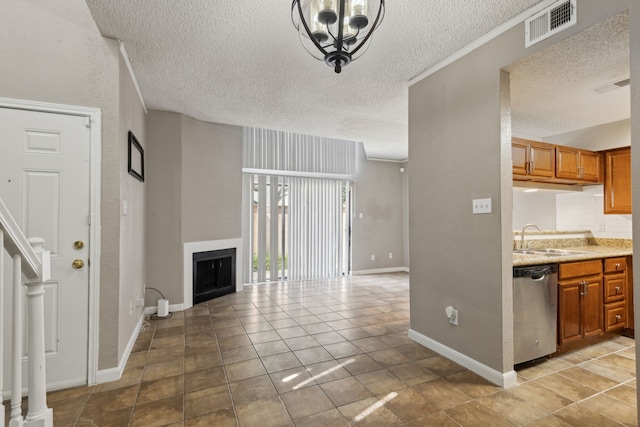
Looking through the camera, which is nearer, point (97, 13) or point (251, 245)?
point (97, 13)

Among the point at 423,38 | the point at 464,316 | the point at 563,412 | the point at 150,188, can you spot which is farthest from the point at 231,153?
the point at 563,412

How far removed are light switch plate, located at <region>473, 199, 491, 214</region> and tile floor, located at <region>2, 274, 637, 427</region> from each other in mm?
1308

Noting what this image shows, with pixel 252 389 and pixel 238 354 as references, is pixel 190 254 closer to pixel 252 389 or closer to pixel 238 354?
pixel 238 354

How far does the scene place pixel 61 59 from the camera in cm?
235

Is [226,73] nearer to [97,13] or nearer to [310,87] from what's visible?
[310,87]

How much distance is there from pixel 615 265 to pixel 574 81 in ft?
6.22

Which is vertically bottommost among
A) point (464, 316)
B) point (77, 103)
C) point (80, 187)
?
point (464, 316)

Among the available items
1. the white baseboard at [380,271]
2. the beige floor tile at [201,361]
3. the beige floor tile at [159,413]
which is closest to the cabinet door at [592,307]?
the beige floor tile at [201,361]

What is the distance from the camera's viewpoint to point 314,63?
290 centimetres

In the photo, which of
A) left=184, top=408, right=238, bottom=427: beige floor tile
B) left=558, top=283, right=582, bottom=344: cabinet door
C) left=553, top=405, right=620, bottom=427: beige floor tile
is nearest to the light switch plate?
left=558, top=283, right=582, bottom=344: cabinet door

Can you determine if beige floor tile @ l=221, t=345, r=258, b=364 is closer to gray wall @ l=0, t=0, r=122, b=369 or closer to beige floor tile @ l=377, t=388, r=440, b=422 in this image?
gray wall @ l=0, t=0, r=122, b=369

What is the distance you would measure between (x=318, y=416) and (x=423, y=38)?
2.85m

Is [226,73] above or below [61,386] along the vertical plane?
above

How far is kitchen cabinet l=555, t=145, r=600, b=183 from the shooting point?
144 inches
